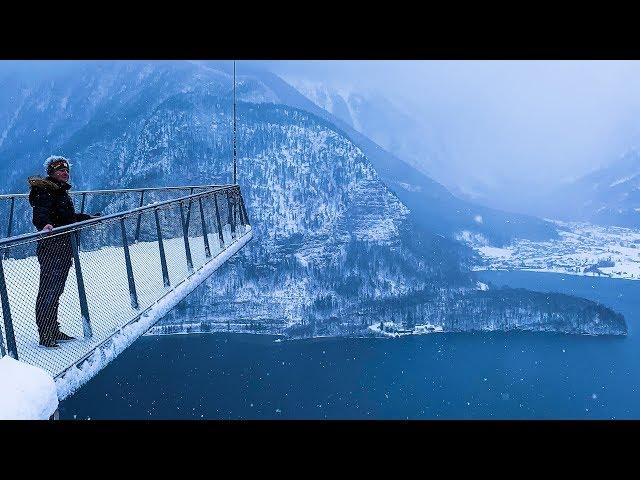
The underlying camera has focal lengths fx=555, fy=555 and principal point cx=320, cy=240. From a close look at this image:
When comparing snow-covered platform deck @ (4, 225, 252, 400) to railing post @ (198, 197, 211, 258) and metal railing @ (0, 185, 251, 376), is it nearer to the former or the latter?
metal railing @ (0, 185, 251, 376)

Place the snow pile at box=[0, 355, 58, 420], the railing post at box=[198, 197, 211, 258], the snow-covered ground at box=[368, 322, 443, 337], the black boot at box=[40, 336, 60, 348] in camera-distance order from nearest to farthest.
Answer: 1. the snow pile at box=[0, 355, 58, 420]
2. the black boot at box=[40, 336, 60, 348]
3. the railing post at box=[198, 197, 211, 258]
4. the snow-covered ground at box=[368, 322, 443, 337]

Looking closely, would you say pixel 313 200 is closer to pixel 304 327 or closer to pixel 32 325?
pixel 304 327

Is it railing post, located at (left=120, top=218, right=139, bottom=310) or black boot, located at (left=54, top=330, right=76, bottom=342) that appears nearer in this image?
black boot, located at (left=54, top=330, right=76, bottom=342)

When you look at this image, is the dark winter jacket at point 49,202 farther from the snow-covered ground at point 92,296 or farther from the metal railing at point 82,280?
the snow-covered ground at point 92,296

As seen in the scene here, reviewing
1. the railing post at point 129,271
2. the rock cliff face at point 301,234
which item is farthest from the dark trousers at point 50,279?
the rock cliff face at point 301,234

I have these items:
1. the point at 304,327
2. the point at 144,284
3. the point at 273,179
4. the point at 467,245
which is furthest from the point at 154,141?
the point at 144,284

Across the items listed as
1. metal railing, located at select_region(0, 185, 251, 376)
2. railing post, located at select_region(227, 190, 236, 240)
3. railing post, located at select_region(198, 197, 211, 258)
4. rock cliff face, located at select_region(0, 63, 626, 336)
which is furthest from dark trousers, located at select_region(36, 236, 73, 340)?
rock cliff face, located at select_region(0, 63, 626, 336)
